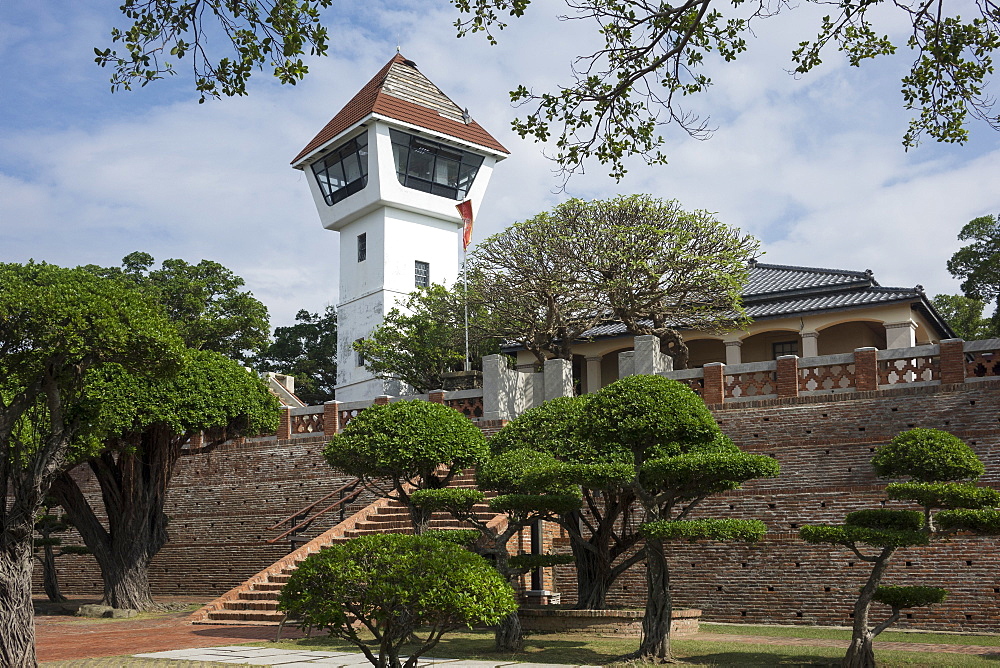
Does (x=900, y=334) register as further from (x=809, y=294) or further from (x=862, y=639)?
(x=862, y=639)

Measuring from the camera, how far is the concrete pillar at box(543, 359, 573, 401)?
20.8m

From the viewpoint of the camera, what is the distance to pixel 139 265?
3794cm

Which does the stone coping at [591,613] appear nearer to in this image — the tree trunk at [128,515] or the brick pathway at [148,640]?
the brick pathway at [148,640]

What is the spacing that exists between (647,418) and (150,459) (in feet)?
40.6

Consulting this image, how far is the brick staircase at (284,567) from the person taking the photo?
634 inches

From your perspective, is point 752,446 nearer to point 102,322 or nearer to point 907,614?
point 907,614

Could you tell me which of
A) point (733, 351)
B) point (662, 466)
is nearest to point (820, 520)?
point (662, 466)

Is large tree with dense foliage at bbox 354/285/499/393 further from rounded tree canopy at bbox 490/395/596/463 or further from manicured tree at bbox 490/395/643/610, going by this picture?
manicured tree at bbox 490/395/643/610

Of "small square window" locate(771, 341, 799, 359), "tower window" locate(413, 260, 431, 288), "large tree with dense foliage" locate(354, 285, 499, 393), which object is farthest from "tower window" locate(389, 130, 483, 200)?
"small square window" locate(771, 341, 799, 359)

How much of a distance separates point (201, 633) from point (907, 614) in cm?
1045

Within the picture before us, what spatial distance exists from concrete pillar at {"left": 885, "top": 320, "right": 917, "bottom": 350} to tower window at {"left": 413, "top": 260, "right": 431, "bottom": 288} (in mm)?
17979

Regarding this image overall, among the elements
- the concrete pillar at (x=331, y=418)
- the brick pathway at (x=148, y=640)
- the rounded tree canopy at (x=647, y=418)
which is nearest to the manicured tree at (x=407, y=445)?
the brick pathway at (x=148, y=640)

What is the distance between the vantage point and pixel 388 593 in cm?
739

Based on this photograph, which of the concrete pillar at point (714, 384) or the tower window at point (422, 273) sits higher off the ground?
the tower window at point (422, 273)
